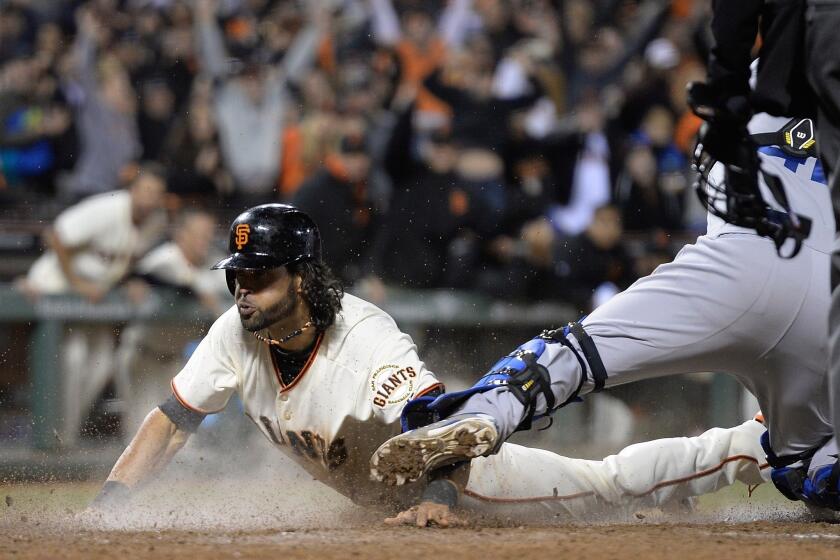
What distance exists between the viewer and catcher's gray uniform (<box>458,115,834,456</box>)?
3.76m

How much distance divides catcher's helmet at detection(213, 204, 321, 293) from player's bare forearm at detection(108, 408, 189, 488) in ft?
2.11

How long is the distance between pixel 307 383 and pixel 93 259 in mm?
3387

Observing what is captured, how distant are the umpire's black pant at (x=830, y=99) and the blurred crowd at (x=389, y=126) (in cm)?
449

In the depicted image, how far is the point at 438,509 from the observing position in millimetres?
3863

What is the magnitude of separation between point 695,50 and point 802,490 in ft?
17.2

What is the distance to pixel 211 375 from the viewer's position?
4586 mm

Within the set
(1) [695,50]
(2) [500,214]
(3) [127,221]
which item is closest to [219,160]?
(3) [127,221]

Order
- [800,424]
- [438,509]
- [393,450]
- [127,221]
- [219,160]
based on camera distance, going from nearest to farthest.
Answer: [393,450] < [438,509] < [800,424] < [127,221] < [219,160]

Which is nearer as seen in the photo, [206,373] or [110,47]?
[206,373]

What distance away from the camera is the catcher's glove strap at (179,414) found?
4578 millimetres

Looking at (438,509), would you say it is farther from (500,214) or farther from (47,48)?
(47,48)

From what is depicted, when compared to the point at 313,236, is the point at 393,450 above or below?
below

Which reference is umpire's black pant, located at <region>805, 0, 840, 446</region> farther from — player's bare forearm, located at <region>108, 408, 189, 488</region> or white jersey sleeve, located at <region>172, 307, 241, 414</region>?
player's bare forearm, located at <region>108, 408, 189, 488</region>

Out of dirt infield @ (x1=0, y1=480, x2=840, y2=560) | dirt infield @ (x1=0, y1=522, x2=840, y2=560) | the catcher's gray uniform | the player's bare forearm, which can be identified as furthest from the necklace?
the catcher's gray uniform
